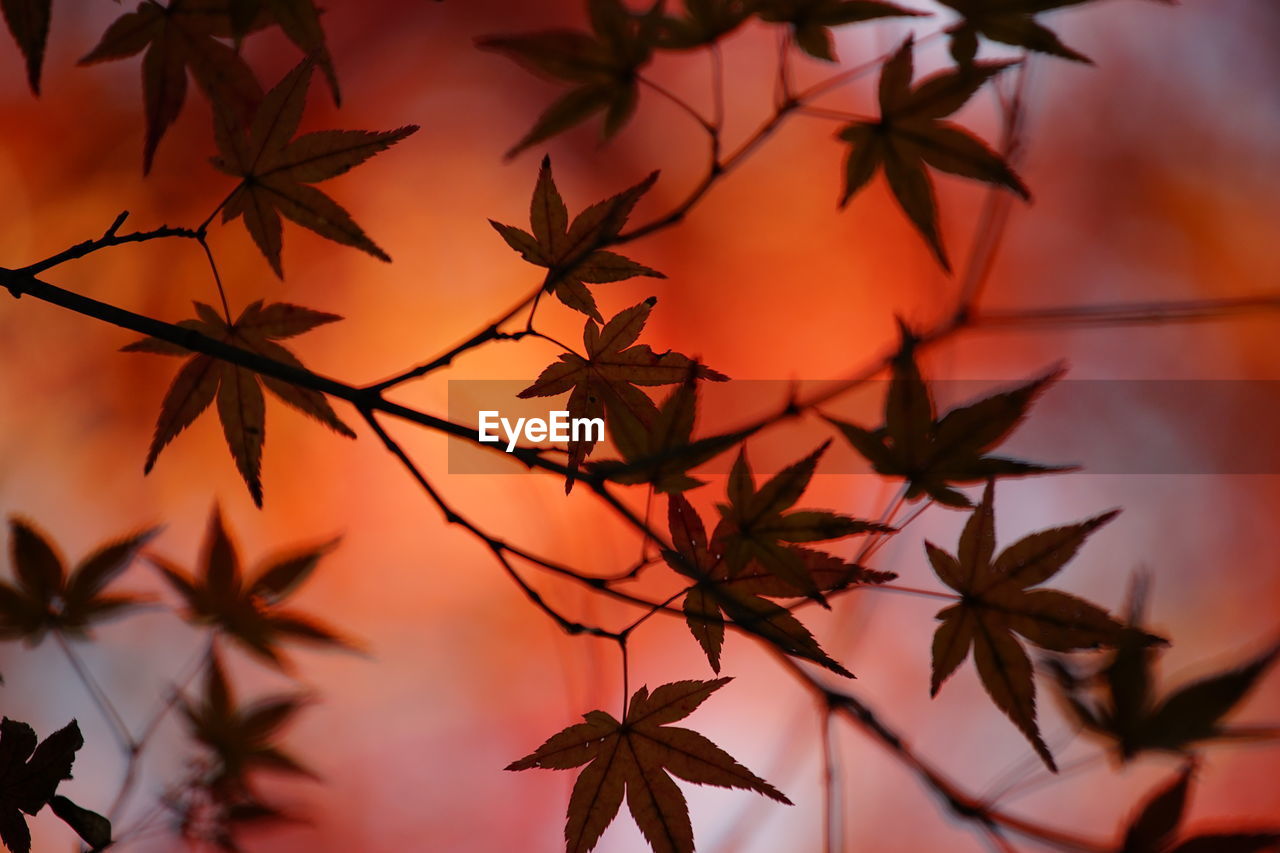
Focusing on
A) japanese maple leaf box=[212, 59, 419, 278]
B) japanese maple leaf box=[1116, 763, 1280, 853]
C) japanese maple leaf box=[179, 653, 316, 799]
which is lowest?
japanese maple leaf box=[1116, 763, 1280, 853]

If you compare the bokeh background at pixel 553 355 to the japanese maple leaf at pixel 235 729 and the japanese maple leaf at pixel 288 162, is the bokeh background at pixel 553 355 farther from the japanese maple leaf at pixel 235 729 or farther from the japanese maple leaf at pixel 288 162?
the japanese maple leaf at pixel 288 162

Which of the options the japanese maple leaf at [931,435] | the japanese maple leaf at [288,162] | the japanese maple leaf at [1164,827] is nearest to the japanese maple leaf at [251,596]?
the japanese maple leaf at [288,162]

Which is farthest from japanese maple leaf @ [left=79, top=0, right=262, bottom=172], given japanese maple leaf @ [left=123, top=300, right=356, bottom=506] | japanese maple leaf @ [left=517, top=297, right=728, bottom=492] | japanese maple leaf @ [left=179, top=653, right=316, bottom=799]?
japanese maple leaf @ [left=179, top=653, right=316, bottom=799]

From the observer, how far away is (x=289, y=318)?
0.61 m

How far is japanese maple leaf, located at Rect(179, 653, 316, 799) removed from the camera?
0.97 metres

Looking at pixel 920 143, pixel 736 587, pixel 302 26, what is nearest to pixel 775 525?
pixel 736 587

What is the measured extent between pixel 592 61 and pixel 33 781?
2.14 feet

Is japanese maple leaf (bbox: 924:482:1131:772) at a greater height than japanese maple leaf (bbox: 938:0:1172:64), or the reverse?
japanese maple leaf (bbox: 938:0:1172:64)

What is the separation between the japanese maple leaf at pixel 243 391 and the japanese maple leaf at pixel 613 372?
16 cm

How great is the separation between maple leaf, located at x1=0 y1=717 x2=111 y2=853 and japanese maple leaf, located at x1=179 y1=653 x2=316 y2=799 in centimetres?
53

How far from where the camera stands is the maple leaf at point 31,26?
455 millimetres

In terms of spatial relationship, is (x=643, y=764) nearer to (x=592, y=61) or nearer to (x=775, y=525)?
(x=775, y=525)

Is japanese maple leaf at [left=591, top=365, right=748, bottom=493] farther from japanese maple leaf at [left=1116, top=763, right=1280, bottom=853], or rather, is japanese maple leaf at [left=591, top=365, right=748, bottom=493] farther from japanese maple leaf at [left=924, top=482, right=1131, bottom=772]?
japanese maple leaf at [left=1116, top=763, right=1280, bottom=853]

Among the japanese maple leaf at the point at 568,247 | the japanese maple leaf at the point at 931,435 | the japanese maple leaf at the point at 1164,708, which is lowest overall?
the japanese maple leaf at the point at 1164,708
